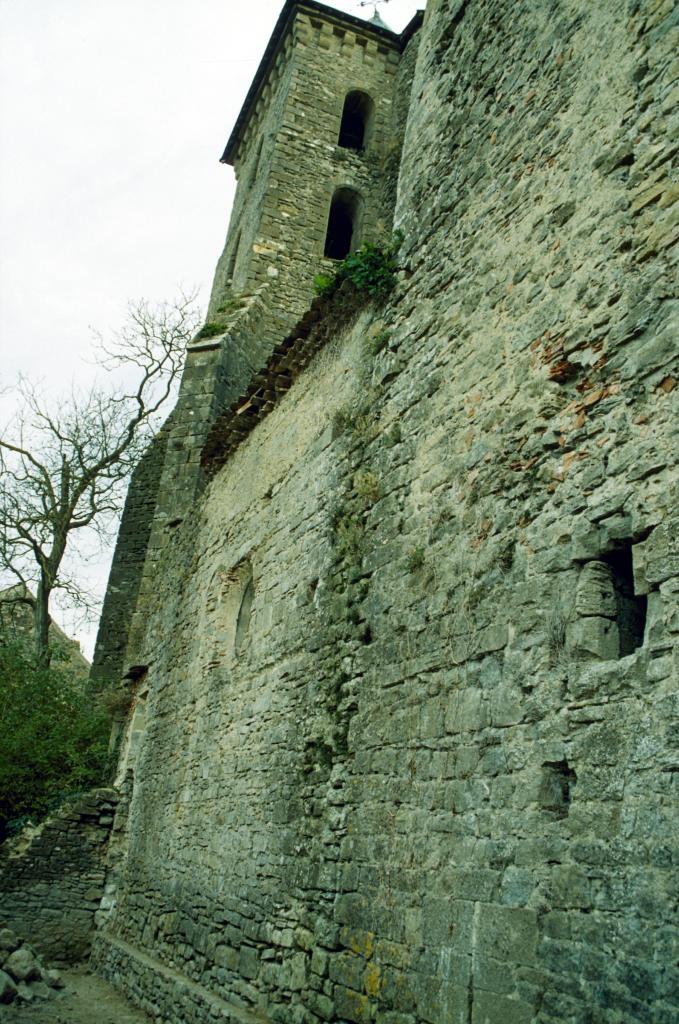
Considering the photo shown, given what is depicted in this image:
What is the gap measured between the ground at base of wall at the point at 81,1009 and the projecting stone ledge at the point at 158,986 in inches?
4.3

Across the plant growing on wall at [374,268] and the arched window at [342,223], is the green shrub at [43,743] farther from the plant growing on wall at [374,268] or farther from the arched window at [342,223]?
the arched window at [342,223]

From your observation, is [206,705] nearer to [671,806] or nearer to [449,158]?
[449,158]

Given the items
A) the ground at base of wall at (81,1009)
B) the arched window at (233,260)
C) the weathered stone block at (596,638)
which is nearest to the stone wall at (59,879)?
the ground at base of wall at (81,1009)

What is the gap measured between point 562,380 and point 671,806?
7.36 ft

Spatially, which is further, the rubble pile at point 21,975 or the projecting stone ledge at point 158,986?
the rubble pile at point 21,975

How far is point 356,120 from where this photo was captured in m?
18.7

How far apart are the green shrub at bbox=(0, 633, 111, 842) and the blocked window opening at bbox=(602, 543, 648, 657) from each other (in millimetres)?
9687

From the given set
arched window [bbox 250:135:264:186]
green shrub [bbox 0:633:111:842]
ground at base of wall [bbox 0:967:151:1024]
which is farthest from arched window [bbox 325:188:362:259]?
ground at base of wall [bbox 0:967:151:1024]

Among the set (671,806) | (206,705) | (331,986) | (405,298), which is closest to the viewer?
(671,806)

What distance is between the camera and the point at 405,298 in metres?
6.63

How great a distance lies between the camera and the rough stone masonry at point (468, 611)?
3578 millimetres

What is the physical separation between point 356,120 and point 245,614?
1371 cm

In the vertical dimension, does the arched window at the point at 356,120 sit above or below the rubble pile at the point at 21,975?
above

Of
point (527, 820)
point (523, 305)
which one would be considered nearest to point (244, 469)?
point (523, 305)
